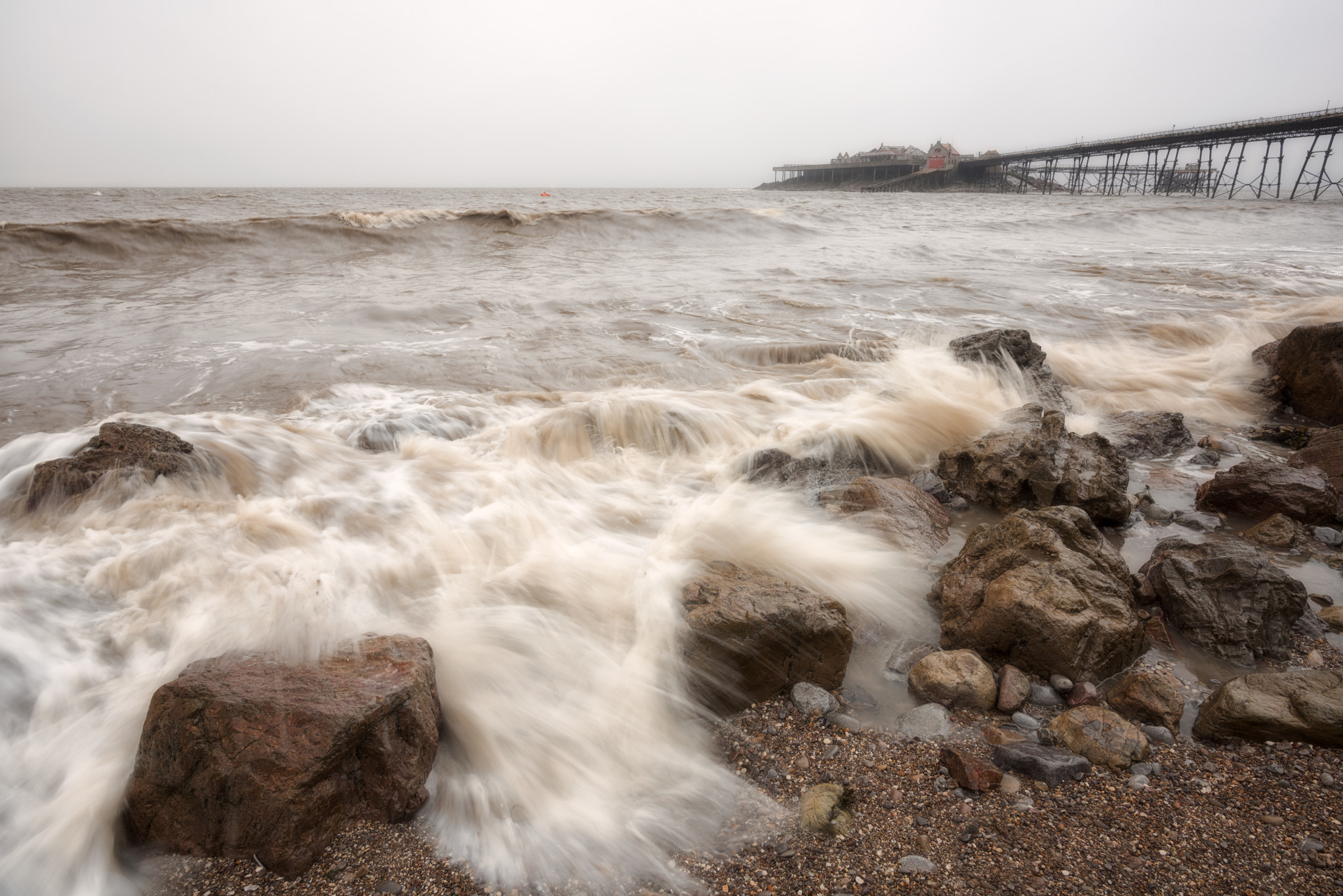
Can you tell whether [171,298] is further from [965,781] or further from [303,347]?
[965,781]

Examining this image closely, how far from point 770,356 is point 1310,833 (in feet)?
19.3

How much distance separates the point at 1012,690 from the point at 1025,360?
4217 millimetres

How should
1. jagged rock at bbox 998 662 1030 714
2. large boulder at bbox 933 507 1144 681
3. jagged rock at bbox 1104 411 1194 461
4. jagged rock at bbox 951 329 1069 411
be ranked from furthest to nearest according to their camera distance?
1. jagged rock at bbox 951 329 1069 411
2. jagged rock at bbox 1104 411 1194 461
3. large boulder at bbox 933 507 1144 681
4. jagged rock at bbox 998 662 1030 714

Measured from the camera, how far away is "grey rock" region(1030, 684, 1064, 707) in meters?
2.26

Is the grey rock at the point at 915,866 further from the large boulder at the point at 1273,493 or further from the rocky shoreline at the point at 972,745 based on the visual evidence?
the large boulder at the point at 1273,493

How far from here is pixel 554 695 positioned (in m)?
2.50

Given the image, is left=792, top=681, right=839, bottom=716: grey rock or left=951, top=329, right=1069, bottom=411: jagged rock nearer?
left=792, top=681, right=839, bottom=716: grey rock

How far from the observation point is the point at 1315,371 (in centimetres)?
507

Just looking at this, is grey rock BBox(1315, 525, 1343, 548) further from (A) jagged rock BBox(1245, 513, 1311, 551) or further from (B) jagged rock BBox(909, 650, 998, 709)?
(B) jagged rock BBox(909, 650, 998, 709)

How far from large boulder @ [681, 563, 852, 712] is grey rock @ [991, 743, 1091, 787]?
601mm

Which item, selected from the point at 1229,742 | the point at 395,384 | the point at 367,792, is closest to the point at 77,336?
the point at 395,384

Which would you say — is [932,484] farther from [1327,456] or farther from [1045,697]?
[1327,456]

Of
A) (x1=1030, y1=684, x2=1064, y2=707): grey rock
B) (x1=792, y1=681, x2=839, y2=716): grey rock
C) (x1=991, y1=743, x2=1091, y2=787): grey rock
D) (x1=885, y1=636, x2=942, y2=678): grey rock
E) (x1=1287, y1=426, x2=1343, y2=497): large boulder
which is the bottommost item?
(x1=885, y1=636, x2=942, y2=678): grey rock

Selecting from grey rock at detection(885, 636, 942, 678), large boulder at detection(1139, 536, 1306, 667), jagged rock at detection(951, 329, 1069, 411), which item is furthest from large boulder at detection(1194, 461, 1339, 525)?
grey rock at detection(885, 636, 942, 678)
